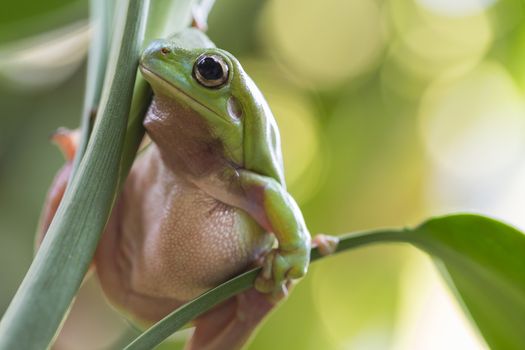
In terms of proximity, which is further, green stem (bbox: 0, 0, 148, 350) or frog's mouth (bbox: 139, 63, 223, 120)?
frog's mouth (bbox: 139, 63, 223, 120)

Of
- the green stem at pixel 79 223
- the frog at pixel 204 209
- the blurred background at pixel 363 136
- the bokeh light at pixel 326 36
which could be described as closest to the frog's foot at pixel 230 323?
the frog at pixel 204 209

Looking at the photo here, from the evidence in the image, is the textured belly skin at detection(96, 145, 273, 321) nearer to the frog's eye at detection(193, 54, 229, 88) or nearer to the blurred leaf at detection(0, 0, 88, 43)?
the frog's eye at detection(193, 54, 229, 88)

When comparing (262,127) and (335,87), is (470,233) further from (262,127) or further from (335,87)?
(335,87)

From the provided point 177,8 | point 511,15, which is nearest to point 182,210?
point 177,8

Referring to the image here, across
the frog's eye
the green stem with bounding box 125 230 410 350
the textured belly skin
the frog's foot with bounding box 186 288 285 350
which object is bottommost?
the frog's foot with bounding box 186 288 285 350

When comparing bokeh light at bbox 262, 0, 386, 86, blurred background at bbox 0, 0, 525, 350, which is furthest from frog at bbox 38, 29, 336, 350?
bokeh light at bbox 262, 0, 386, 86

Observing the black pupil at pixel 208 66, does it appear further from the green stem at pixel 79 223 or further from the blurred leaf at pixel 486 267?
the blurred leaf at pixel 486 267

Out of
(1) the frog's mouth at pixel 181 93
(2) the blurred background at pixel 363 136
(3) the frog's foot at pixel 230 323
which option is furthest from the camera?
(2) the blurred background at pixel 363 136
